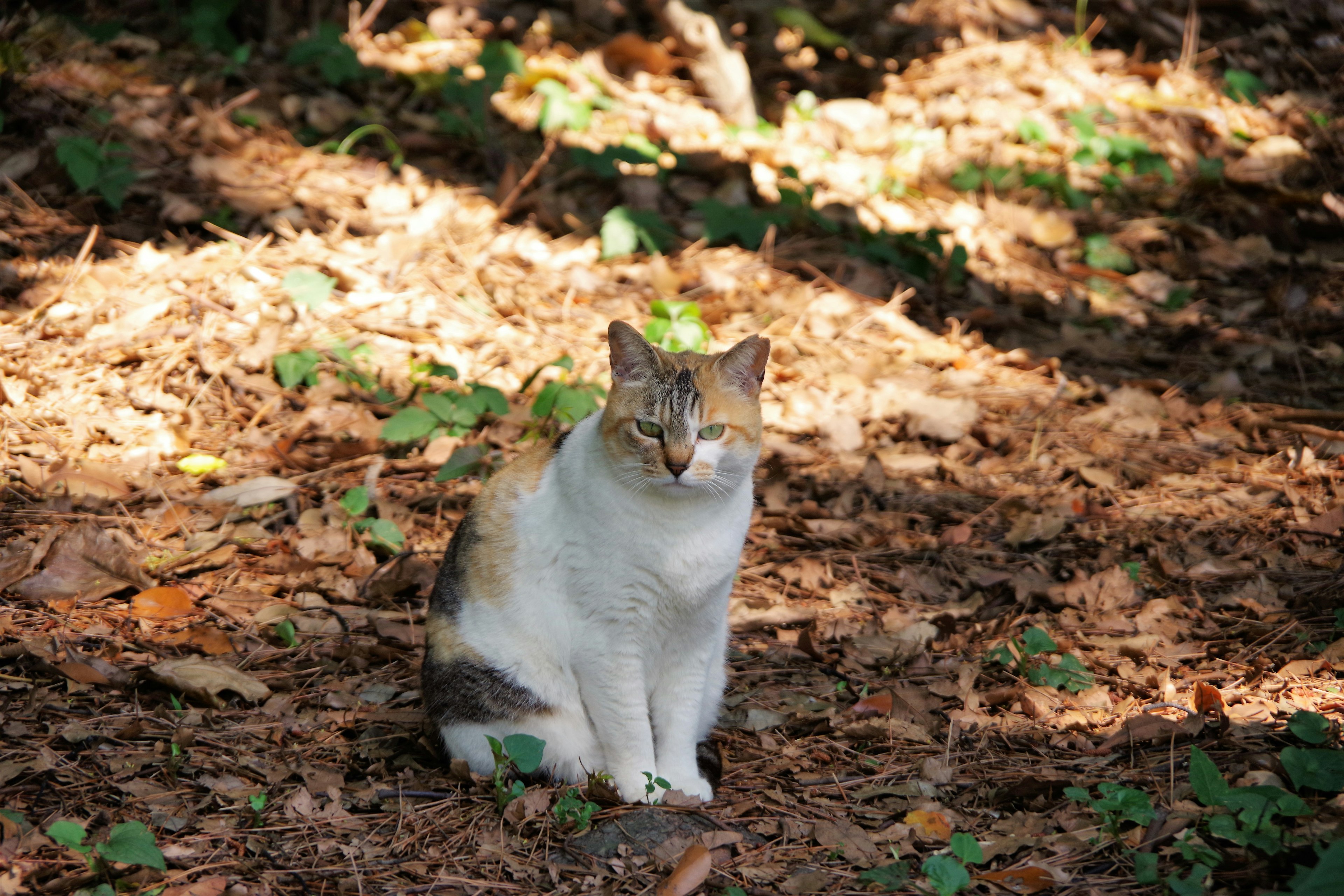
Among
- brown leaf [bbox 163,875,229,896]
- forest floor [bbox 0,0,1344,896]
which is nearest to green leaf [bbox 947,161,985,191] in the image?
forest floor [bbox 0,0,1344,896]

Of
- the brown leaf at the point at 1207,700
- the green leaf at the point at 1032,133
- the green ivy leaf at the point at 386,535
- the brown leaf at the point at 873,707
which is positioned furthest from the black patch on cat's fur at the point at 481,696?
the green leaf at the point at 1032,133

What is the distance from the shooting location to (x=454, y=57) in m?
7.47

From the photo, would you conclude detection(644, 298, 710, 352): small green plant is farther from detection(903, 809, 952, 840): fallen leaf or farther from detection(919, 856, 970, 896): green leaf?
detection(919, 856, 970, 896): green leaf

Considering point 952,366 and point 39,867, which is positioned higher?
point 39,867

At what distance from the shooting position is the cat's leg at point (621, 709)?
114 inches

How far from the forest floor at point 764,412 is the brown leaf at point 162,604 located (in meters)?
0.02

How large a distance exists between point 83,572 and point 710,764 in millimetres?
2194

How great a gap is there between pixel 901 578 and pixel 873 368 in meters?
1.63

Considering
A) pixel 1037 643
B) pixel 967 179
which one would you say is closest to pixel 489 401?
pixel 1037 643

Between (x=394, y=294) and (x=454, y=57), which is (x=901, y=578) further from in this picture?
(x=454, y=57)

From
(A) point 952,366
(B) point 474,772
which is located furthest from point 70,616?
(A) point 952,366

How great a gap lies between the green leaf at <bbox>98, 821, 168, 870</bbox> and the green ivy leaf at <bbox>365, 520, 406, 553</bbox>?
5.58ft

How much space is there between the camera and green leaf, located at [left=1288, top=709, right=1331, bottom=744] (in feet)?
8.71

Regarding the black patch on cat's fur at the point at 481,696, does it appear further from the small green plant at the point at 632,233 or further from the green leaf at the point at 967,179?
the green leaf at the point at 967,179
